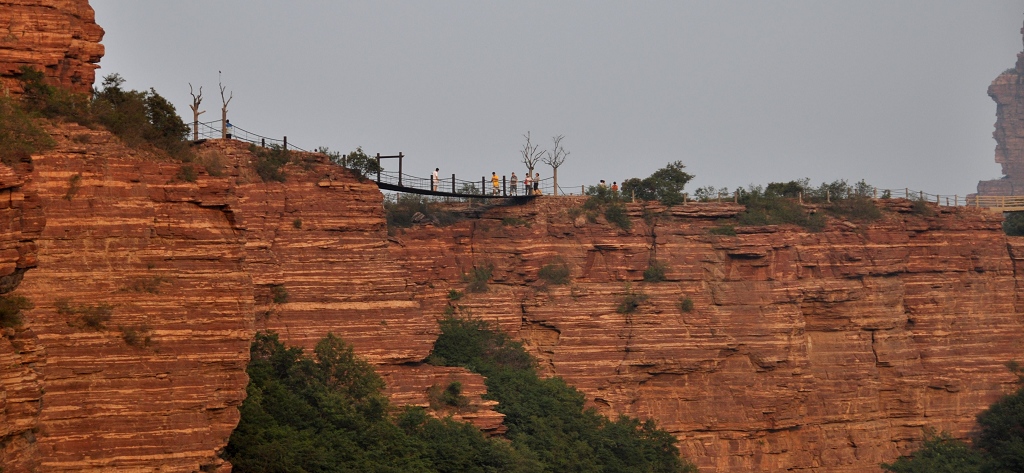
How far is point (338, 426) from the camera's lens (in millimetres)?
35656

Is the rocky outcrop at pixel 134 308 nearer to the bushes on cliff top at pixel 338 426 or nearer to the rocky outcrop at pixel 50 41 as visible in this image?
the rocky outcrop at pixel 50 41

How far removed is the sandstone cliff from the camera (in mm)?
24047

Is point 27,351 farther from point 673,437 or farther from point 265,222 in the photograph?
point 673,437

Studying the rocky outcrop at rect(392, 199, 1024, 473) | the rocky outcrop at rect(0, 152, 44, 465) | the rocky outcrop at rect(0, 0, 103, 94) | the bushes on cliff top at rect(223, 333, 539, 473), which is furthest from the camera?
the rocky outcrop at rect(392, 199, 1024, 473)

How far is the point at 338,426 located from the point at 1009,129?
124509 mm

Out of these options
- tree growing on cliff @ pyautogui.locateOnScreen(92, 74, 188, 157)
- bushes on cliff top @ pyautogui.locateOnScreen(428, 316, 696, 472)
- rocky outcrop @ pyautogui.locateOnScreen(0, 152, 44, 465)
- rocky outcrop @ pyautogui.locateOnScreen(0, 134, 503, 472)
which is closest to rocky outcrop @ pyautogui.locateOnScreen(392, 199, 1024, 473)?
bushes on cliff top @ pyautogui.locateOnScreen(428, 316, 696, 472)

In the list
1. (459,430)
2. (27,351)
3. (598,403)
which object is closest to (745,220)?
(598,403)

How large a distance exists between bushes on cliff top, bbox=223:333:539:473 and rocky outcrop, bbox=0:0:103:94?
27.7ft

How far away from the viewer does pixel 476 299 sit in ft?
161

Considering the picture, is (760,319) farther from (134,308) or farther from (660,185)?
(134,308)

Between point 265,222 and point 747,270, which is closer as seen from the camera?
point 265,222

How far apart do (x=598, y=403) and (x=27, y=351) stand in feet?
104

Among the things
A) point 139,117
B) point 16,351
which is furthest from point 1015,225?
point 16,351

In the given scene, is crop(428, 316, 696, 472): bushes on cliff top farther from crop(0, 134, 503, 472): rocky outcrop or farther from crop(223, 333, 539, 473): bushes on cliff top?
crop(0, 134, 503, 472): rocky outcrop
